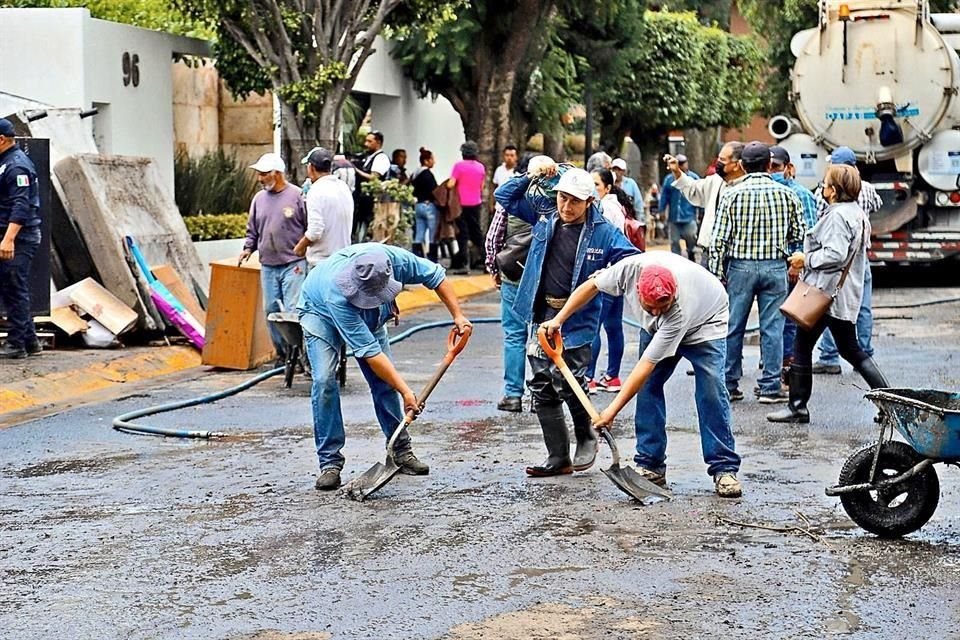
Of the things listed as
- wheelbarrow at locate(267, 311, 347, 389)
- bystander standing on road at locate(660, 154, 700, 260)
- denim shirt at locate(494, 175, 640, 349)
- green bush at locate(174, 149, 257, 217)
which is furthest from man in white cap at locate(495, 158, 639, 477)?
bystander standing on road at locate(660, 154, 700, 260)

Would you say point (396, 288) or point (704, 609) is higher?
point (396, 288)

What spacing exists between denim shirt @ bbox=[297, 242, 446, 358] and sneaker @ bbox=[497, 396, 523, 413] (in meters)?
2.82

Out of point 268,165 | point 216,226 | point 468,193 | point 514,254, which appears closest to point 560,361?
point 514,254

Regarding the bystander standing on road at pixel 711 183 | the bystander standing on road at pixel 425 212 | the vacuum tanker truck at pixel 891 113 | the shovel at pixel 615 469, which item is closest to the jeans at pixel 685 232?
the vacuum tanker truck at pixel 891 113

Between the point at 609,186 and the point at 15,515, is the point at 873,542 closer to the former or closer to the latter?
the point at 15,515

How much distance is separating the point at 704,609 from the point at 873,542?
4.51ft

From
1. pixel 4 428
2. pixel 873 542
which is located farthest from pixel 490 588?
pixel 4 428

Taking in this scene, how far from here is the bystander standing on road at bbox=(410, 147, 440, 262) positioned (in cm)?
2302

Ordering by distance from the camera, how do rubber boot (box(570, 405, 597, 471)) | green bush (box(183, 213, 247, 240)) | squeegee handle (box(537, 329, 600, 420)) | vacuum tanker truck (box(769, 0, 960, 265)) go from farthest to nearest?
vacuum tanker truck (box(769, 0, 960, 265)), green bush (box(183, 213, 247, 240)), rubber boot (box(570, 405, 597, 471)), squeegee handle (box(537, 329, 600, 420))

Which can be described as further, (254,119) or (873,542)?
(254,119)

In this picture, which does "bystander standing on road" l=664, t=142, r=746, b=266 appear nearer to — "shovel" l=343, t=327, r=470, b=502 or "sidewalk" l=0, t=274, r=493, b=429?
"shovel" l=343, t=327, r=470, b=502

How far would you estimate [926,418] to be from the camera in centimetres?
702

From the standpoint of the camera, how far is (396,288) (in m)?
8.43

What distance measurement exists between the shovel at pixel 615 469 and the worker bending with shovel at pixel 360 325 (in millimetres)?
480
